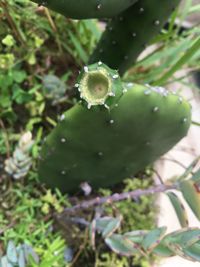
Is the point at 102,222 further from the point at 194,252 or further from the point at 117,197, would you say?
the point at 194,252

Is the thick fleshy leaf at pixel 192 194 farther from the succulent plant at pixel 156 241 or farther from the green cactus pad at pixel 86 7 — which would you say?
the green cactus pad at pixel 86 7

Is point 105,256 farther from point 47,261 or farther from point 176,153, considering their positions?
point 176,153

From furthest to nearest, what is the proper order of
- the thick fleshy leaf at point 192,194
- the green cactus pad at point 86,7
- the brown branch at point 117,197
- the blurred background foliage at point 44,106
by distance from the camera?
1. the blurred background foliage at point 44,106
2. the brown branch at point 117,197
3. the thick fleshy leaf at point 192,194
4. the green cactus pad at point 86,7

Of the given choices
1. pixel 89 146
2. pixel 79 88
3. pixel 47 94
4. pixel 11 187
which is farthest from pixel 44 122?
pixel 79 88

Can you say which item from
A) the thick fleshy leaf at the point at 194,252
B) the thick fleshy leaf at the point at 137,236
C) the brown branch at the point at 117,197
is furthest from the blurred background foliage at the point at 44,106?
the thick fleshy leaf at the point at 194,252

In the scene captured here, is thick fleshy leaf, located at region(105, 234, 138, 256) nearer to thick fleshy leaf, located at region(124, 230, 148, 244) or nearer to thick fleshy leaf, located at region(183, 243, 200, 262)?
thick fleshy leaf, located at region(124, 230, 148, 244)

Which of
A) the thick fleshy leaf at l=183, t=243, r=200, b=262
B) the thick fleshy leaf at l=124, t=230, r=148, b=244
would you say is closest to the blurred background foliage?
the thick fleshy leaf at l=124, t=230, r=148, b=244

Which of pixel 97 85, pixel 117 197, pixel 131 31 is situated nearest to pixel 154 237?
pixel 117 197
